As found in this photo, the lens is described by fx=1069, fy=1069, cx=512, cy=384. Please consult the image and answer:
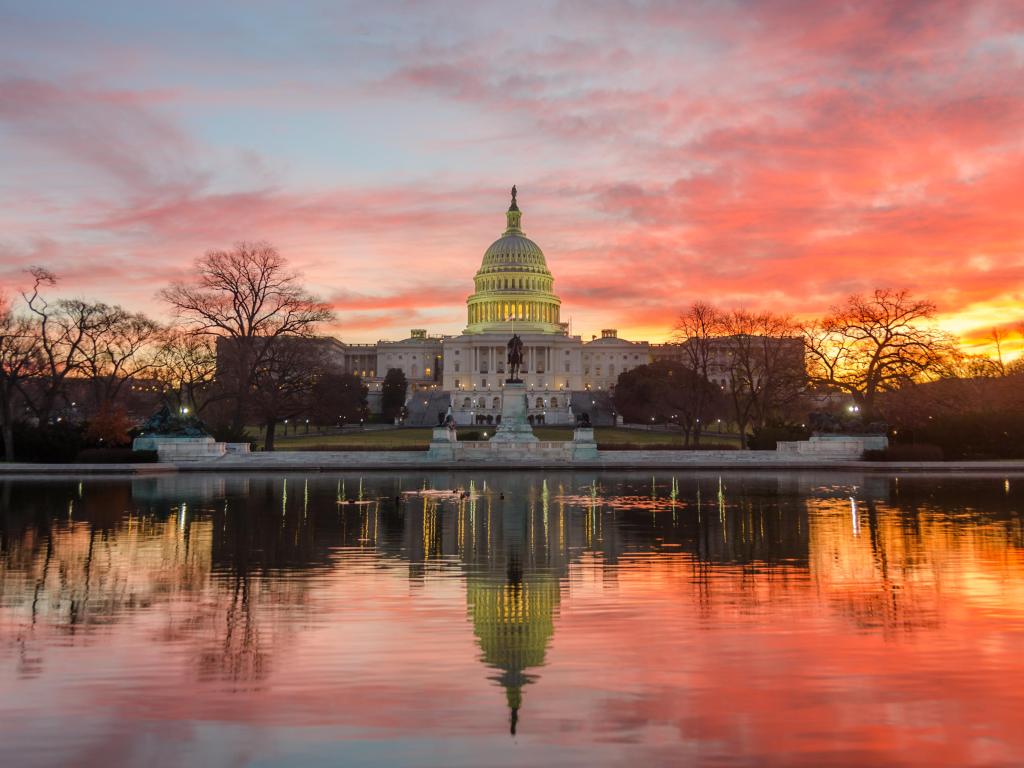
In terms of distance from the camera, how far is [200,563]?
1673 cm

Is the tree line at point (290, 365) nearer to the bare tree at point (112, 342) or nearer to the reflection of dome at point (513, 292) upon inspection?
the bare tree at point (112, 342)

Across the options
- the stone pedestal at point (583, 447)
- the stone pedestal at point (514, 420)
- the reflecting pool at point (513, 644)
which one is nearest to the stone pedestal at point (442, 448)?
the stone pedestal at point (514, 420)

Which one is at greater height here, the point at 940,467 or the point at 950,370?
the point at 950,370

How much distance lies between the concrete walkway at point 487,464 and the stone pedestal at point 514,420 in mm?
5362

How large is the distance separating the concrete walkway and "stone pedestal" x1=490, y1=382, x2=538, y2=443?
5362mm

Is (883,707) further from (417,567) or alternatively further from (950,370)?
(950,370)

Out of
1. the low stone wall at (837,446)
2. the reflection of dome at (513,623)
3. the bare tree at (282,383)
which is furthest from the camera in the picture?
the bare tree at (282,383)

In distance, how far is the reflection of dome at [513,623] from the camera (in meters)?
9.42

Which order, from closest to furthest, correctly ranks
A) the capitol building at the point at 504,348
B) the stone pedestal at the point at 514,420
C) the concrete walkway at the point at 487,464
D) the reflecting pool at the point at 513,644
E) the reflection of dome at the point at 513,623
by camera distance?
the reflecting pool at the point at 513,644 < the reflection of dome at the point at 513,623 < the concrete walkway at the point at 487,464 < the stone pedestal at the point at 514,420 < the capitol building at the point at 504,348

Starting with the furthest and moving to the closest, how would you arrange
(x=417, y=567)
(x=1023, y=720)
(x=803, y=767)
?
(x=417, y=567) → (x=1023, y=720) → (x=803, y=767)

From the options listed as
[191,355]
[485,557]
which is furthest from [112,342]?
[485,557]

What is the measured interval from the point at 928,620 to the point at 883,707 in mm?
3881

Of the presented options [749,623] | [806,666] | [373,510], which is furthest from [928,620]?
[373,510]

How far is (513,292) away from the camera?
174875 mm
